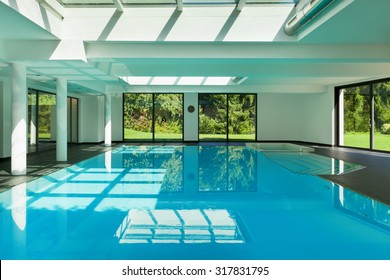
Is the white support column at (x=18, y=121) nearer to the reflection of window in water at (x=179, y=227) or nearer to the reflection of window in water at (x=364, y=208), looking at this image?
the reflection of window in water at (x=179, y=227)

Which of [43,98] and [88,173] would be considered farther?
[43,98]

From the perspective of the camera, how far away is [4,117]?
12.1 m

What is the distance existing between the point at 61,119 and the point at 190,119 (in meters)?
11.4

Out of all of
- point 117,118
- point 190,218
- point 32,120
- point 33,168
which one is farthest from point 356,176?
point 117,118

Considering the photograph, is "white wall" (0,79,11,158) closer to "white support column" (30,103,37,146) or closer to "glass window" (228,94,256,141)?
"white support column" (30,103,37,146)

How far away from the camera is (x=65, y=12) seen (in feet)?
27.6

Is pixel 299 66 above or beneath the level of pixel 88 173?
above

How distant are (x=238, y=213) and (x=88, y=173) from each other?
5449 millimetres

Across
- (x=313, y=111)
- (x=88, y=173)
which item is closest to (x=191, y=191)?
(x=88, y=173)

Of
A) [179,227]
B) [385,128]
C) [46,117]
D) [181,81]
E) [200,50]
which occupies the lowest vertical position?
[179,227]

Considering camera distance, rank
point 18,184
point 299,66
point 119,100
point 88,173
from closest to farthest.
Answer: point 18,184, point 88,173, point 299,66, point 119,100

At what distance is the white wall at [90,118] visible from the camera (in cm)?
2059

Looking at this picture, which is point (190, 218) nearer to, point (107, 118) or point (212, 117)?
point (107, 118)
